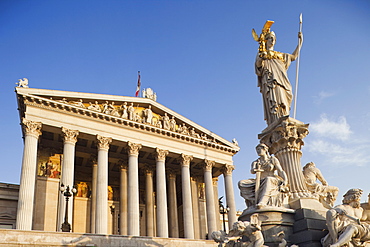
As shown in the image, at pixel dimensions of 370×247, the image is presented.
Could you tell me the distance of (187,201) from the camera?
33844mm

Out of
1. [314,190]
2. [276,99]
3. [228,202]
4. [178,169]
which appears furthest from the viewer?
→ [178,169]

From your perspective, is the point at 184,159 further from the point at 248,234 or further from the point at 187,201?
the point at 248,234

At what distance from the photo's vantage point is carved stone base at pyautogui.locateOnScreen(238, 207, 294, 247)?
771 cm

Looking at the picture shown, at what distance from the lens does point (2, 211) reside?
33.2m

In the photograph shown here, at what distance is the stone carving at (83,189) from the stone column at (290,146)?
30.7 metres

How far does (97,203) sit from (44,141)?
8.68 metres

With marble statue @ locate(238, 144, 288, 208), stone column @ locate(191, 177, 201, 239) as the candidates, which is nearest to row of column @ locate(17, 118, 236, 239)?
stone column @ locate(191, 177, 201, 239)

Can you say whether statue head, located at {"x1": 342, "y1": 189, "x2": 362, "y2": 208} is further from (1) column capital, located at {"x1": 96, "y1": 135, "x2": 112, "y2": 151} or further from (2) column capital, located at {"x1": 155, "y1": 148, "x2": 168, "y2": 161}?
(2) column capital, located at {"x1": 155, "y1": 148, "x2": 168, "y2": 161}

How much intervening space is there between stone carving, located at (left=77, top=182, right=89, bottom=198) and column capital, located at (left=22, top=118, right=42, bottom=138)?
10.6 metres

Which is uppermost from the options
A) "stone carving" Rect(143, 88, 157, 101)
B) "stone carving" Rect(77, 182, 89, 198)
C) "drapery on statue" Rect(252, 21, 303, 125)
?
"stone carving" Rect(143, 88, 157, 101)

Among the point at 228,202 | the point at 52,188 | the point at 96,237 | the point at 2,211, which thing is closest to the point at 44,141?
the point at 52,188

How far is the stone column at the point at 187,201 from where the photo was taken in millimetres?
32750

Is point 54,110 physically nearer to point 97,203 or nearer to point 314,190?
point 97,203

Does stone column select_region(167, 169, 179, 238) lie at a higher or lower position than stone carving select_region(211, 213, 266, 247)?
higher
